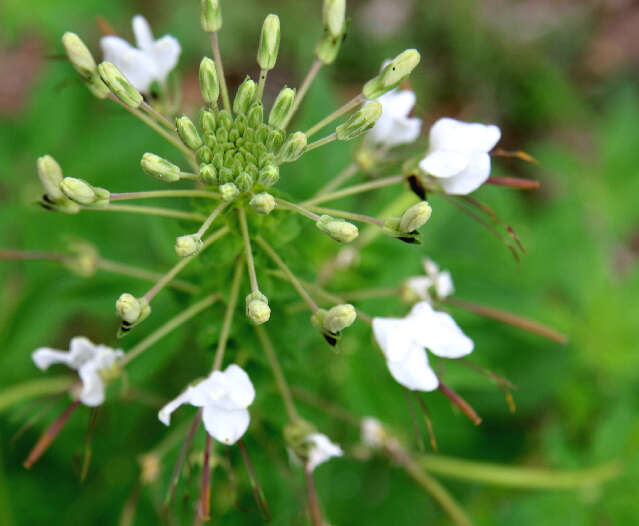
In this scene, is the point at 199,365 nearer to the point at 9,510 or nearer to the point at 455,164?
the point at 9,510

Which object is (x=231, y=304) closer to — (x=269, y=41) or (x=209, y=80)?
(x=209, y=80)

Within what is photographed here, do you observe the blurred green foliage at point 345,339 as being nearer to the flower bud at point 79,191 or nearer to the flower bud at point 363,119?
the flower bud at point 363,119

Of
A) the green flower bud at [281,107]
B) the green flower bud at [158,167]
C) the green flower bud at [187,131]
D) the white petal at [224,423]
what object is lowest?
the white petal at [224,423]

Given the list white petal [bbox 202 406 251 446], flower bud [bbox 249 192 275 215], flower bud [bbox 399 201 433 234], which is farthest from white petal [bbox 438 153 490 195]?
white petal [bbox 202 406 251 446]

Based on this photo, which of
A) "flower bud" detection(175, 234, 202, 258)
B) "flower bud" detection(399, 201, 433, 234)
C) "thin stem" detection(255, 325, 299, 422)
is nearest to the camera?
"flower bud" detection(175, 234, 202, 258)

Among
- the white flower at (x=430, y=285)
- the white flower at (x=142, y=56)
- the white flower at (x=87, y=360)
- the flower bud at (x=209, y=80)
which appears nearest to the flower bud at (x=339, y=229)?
the flower bud at (x=209, y=80)

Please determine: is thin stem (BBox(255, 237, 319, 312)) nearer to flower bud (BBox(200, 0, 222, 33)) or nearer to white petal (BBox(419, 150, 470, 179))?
white petal (BBox(419, 150, 470, 179))

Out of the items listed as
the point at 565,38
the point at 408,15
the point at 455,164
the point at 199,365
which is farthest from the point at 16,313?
the point at 565,38
